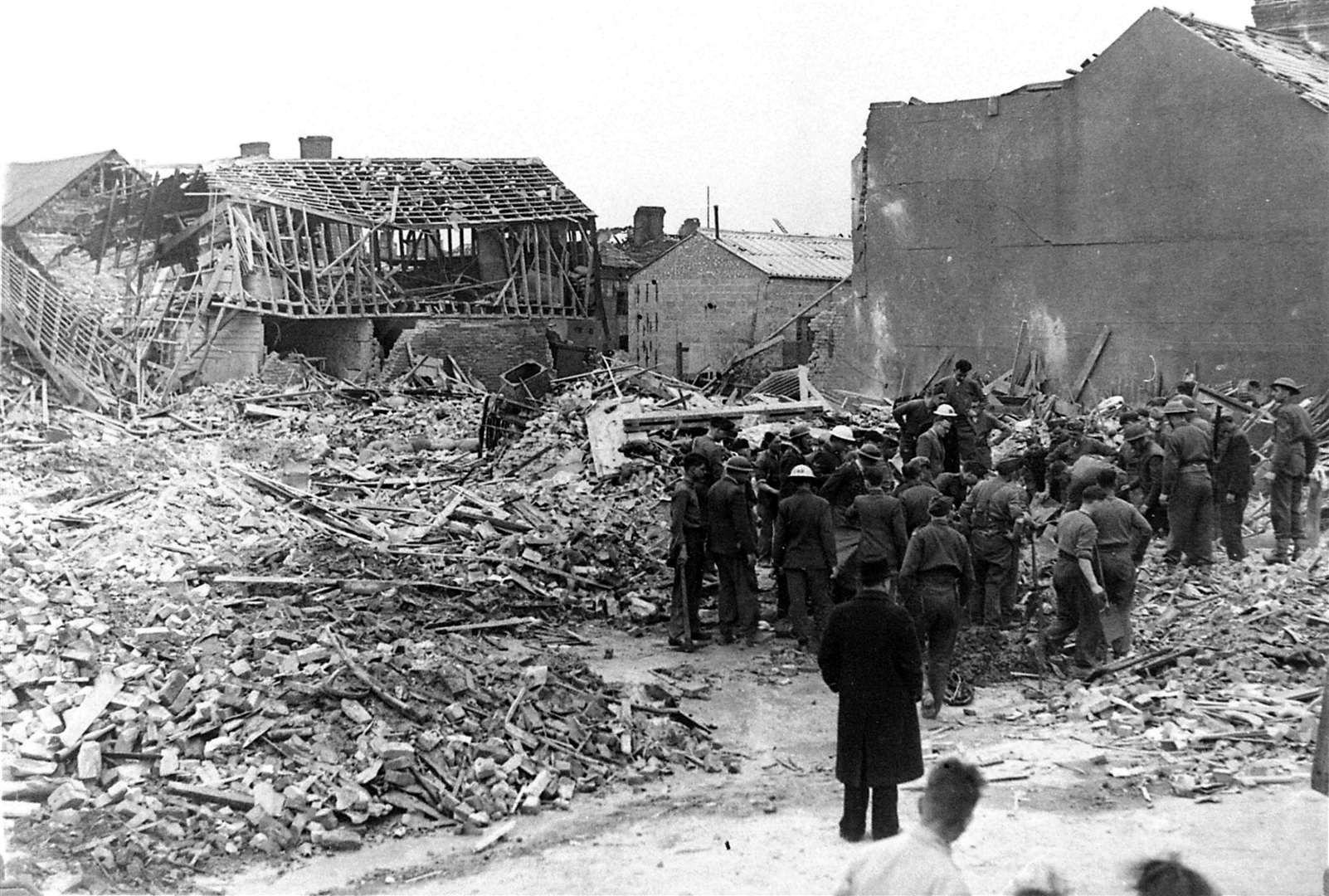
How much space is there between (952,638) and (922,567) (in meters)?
0.54

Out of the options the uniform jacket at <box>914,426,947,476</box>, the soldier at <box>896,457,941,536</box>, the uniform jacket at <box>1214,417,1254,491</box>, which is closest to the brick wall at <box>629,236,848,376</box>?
the uniform jacket at <box>914,426,947,476</box>

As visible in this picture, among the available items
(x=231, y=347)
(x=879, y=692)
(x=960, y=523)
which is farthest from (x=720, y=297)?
(x=879, y=692)

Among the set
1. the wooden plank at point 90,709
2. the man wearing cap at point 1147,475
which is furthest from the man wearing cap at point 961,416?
the wooden plank at point 90,709

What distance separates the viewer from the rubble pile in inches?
300

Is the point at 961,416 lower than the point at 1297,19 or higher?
lower

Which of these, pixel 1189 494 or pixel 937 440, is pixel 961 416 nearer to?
pixel 937 440

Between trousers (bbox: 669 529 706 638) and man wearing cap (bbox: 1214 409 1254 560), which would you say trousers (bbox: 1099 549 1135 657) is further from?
trousers (bbox: 669 529 706 638)

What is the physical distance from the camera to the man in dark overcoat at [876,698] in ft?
20.5

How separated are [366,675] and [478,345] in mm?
27004

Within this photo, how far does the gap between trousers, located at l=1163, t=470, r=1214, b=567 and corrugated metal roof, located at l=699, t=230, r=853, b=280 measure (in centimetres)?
2280

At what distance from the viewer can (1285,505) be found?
11.9m

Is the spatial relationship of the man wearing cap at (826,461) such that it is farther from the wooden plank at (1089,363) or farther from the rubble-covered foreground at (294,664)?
the wooden plank at (1089,363)

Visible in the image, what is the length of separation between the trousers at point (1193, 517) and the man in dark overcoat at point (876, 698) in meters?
6.09

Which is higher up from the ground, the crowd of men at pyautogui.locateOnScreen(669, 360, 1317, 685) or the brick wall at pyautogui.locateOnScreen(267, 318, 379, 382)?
the brick wall at pyautogui.locateOnScreen(267, 318, 379, 382)
